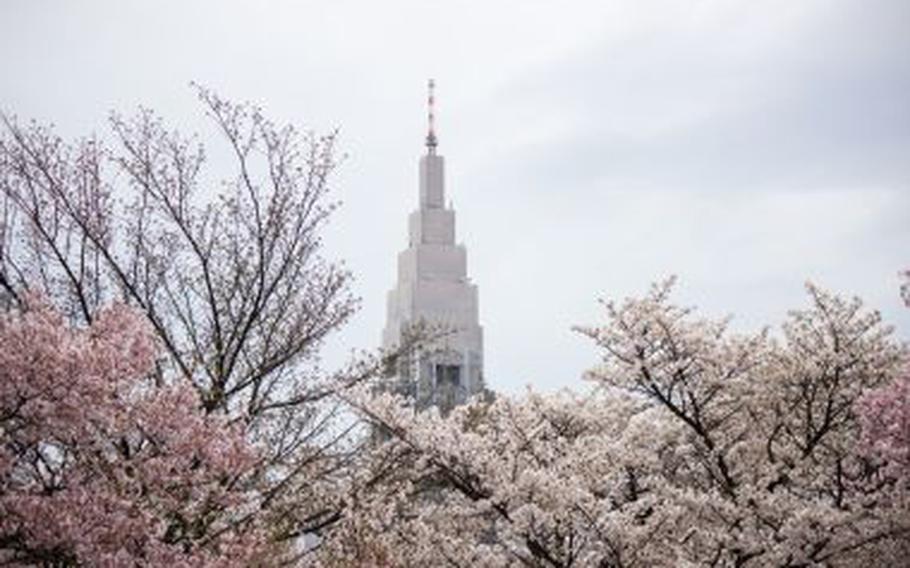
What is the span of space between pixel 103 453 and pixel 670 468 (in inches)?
292

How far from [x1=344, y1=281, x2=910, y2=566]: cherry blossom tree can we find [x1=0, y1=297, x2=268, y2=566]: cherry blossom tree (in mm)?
2647

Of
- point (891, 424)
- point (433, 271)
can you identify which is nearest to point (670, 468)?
point (891, 424)

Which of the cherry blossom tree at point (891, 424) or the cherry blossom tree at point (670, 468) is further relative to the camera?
the cherry blossom tree at point (670, 468)

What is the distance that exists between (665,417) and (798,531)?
2.55 meters

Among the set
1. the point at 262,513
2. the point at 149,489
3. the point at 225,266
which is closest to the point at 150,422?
the point at 149,489

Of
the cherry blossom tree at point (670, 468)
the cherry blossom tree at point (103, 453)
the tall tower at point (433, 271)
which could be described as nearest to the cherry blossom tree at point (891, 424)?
the cherry blossom tree at point (670, 468)

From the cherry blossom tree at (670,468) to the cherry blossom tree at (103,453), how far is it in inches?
104

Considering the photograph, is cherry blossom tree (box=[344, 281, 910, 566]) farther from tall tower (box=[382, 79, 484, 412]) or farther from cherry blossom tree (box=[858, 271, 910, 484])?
tall tower (box=[382, 79, 484, 412])

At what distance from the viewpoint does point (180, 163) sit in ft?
37.4

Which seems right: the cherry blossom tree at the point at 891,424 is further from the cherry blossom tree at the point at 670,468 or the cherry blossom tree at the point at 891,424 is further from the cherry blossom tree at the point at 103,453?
the cherry blossom tree at the point at 103,453

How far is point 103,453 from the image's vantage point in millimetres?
7895

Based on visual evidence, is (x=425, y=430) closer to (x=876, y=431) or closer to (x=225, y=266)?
(x=225, y=266)

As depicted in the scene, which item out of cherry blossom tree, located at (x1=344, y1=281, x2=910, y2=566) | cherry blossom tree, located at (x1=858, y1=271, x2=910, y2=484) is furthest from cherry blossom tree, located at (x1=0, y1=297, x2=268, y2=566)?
cherry blossom tree, located at (x1=858, y1=271, x2=910, y2=484)

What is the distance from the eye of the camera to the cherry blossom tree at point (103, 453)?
6984 mm
